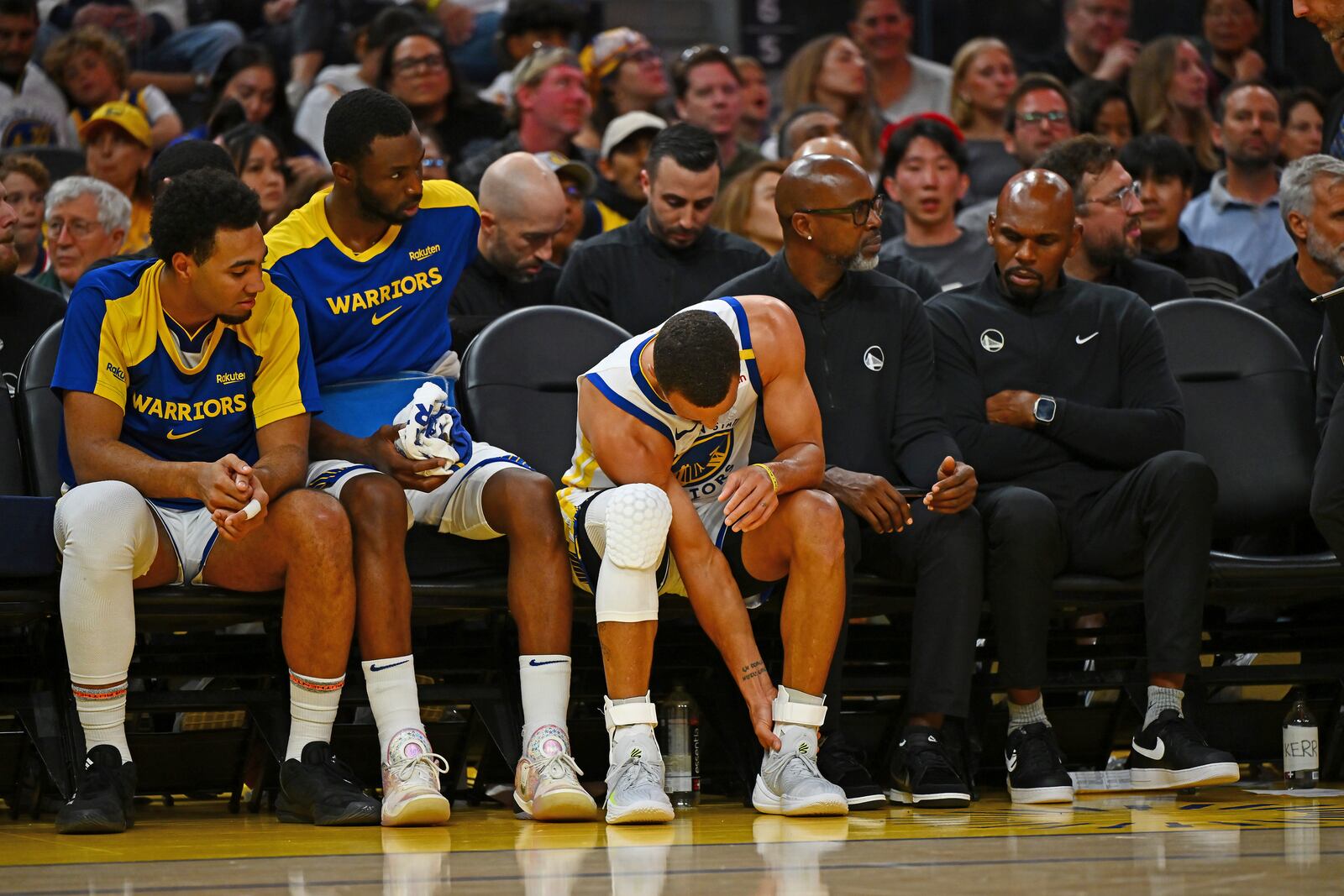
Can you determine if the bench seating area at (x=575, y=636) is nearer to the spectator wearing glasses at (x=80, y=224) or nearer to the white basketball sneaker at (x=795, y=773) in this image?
the white basketball sneaker at (x=795, y=773)

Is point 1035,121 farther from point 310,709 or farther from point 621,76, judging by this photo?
point 310,709

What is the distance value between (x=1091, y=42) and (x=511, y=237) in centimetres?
523

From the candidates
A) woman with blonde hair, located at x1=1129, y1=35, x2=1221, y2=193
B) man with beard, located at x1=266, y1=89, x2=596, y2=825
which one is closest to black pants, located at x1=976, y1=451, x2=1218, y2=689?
man with beard, located at x1=266, y1=89, x2=596, y2=825

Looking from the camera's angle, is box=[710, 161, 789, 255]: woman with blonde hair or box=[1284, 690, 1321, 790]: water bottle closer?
box=[1284, 690, 1321, 790]: water bottle

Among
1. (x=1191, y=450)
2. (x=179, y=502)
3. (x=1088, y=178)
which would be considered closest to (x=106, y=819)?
(x=179, y=502)

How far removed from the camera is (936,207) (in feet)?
22.4

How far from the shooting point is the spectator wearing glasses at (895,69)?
936 centimetres

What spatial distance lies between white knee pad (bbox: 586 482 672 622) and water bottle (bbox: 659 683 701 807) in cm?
45

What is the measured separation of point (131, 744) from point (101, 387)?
92 centimetres

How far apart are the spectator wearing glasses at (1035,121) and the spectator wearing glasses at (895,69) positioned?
65.7 inches

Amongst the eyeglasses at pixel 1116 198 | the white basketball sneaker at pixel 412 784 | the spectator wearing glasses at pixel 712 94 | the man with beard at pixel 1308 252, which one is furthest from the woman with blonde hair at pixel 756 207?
the white basketball sneaker at pixel 412 784

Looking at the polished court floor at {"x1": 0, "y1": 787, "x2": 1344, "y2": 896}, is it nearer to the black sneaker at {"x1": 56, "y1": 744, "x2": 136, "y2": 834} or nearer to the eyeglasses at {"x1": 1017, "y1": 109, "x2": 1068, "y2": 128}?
the black sneaker at {"x1": 56, "y1": 744, "x2": 136, "y2": 834}

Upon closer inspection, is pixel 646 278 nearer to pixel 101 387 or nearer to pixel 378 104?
pixel 378 104

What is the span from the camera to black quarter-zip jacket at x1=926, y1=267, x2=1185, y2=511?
4918mm
